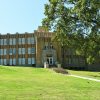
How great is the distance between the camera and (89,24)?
45.0 meters

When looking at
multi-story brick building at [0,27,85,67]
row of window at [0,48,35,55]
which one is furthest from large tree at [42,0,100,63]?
row of window at [0,48,35,55]

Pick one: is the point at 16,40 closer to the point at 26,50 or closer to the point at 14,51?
the point at 14,51

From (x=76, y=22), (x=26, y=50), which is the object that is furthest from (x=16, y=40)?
(x=76, y=22)

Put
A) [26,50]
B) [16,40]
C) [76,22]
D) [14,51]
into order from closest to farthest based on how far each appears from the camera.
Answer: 1. [76,22]
2. [26,50]
3. [16,40]
4. [14,51]

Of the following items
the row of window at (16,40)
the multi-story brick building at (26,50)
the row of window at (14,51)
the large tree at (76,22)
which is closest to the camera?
the large tree at (76,22)

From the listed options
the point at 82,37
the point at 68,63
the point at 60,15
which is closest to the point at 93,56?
the point at 82,37

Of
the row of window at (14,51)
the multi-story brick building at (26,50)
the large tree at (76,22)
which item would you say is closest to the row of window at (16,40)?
the multi-story brick building at (26,50)

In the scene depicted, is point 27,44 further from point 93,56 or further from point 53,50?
point 93,56

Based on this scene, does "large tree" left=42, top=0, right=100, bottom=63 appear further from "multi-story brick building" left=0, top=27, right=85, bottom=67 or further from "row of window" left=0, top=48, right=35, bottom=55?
"row of window" left=0, top=48, right=35, bottom=55

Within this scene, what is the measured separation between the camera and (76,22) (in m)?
Answer: 45.8

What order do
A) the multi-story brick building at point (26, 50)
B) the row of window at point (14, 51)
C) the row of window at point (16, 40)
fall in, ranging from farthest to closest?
1. the row of window at point (16, 40)
2. the row of window at point (14, 51)
3. the multi-story brick building at point (26, 50)

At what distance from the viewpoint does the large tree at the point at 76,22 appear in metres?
43.4

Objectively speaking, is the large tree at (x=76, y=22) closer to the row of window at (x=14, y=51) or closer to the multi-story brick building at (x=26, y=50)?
the multi-story brick building at (x=26, y=50)

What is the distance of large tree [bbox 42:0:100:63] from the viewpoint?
1710 inches
